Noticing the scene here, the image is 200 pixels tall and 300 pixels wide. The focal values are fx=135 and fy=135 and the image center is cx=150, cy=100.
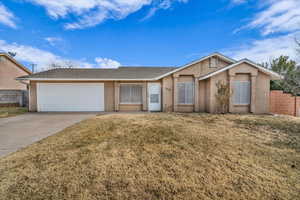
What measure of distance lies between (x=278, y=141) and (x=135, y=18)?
46.1 ft

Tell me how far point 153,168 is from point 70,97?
11202 mm

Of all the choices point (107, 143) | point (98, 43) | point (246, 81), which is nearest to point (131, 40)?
point (98, 43)

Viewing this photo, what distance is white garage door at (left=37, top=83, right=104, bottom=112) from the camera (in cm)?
1153

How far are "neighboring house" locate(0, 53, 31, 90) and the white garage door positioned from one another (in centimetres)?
956

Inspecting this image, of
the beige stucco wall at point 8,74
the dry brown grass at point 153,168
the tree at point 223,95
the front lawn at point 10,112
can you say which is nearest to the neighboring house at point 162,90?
the tree at point 223,95

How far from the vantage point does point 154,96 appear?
1172cm

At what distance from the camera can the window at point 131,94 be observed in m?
11.8

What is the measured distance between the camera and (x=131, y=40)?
52.7 ft

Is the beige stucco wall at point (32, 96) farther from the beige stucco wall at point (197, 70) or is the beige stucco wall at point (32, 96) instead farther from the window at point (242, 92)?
the window at point (242, 92)

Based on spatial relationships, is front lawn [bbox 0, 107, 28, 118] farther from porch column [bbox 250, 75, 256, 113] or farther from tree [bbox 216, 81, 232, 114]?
porch column [bbox 250, 75, 256, 113]

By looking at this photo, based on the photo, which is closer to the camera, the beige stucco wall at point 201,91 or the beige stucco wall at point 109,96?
the beige stucco wall at point 201,91

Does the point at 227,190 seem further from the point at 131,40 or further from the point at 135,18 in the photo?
the point at 131,40

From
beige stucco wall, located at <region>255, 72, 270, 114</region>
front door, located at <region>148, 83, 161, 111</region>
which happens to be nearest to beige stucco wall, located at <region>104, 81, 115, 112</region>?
front door, located at <region>148, 83, 161, 111</region>

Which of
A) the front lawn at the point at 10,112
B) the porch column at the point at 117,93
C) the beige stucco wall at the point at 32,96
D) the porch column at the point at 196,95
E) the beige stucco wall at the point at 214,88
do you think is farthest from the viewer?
the porch column at the point at 117,93
